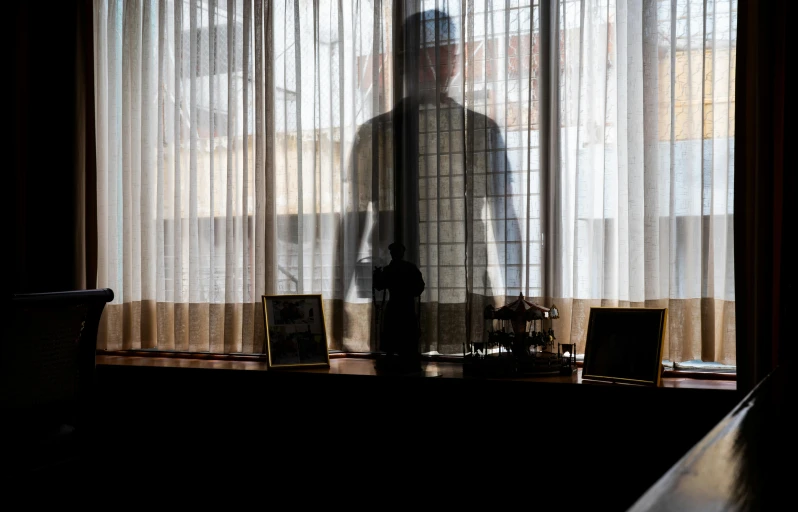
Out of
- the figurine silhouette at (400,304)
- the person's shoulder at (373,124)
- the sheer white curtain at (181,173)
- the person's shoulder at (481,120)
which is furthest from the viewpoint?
the sheer white curtain at (181,173)

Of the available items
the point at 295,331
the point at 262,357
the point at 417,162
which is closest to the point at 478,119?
the point at 417,162

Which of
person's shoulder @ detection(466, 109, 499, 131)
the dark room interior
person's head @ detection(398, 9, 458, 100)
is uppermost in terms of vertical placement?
person's head @ detection(398, 9, 458, 100)

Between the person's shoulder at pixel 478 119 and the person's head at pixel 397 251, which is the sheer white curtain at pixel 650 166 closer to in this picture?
the person's shoulder at pixel 478 119

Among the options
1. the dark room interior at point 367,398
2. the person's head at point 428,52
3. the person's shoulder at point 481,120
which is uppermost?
the person's head at point 428,52

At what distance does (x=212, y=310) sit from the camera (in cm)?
278

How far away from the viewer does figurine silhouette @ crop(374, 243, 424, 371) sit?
90.7 inches

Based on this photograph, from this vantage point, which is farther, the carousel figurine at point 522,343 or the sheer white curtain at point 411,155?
the sheer white curtain at point 411,155

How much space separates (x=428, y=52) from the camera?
249 centimetres

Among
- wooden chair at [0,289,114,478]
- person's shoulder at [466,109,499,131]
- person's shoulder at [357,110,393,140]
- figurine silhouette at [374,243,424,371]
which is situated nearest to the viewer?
wooden chair at [0,289,114,478]

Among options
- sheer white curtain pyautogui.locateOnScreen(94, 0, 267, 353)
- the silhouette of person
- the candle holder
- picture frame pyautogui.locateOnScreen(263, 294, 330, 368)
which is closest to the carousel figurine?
the candle holder

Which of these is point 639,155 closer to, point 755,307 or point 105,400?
point 755,307

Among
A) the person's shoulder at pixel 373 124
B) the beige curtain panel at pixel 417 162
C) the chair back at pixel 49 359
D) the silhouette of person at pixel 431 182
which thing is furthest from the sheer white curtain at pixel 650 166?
the chair back at pixel 49 359

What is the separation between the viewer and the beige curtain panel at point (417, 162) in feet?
7.13

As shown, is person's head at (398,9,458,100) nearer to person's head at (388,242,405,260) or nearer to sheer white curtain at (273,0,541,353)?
sheer white curtain at (273,0,541,353)
